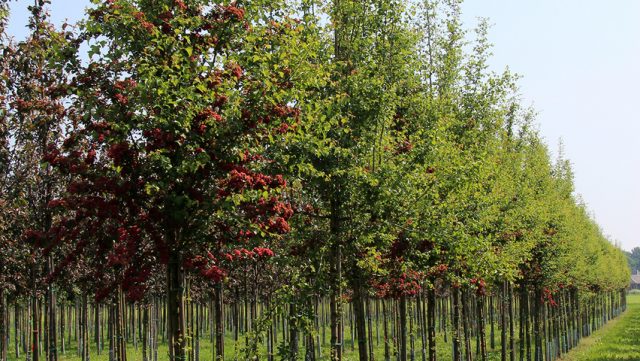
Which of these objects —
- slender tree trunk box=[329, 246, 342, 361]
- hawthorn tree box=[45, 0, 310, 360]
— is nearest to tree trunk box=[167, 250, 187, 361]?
hawthorn tree box=[45, 0, 310, 360]

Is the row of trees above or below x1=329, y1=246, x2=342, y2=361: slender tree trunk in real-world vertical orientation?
above

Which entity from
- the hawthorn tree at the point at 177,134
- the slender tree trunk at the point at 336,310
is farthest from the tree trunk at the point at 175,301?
the slender tree trunk at the point at 336,310

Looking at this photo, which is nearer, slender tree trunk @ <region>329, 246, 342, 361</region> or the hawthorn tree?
the hawthorn tree

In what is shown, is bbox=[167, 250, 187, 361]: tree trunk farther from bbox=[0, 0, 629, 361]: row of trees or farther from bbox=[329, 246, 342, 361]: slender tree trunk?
bbox=[329, 246, 342, 361]: slender tree trunk

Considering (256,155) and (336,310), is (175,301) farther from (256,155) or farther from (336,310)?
(336,310)

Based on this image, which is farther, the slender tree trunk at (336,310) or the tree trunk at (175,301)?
the slender tree trunk at (336,310)

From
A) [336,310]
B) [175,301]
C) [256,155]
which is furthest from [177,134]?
[336,310]

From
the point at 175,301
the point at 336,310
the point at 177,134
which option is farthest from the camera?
the point at 336,310

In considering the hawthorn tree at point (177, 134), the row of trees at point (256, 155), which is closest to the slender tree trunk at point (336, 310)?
the row of trees at point (256, 155)

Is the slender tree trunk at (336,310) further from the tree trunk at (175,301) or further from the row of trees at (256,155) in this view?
the tree trunk at (175,301)

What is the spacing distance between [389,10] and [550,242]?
1957 centimetres

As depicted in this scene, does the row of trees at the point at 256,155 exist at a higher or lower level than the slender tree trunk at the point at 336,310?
higher

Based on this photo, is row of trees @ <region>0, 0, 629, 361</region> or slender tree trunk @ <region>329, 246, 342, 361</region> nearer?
row of trees @ <region>0, 0, 629, 361</region>

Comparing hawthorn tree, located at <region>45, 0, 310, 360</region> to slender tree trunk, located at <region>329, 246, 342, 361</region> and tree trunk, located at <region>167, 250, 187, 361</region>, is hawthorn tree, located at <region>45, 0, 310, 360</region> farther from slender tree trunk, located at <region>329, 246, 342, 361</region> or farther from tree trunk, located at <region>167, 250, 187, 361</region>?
slender tree trunk, located at <region>329, 246, 342, 361</region>
